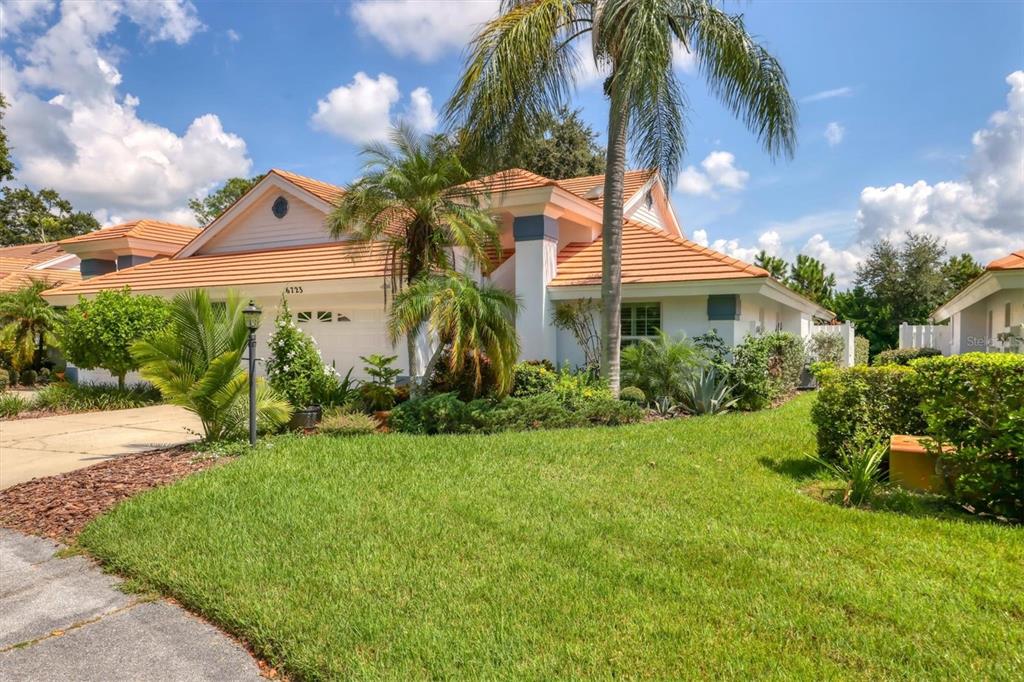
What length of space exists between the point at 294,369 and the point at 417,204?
380cm

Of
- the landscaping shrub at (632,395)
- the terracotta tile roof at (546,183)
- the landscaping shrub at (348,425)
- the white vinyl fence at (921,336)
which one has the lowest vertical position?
the landscaping shrub at (348,425)

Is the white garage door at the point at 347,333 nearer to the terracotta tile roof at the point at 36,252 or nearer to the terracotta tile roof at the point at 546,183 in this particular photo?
the terracotta tile roof at the point at 546,183

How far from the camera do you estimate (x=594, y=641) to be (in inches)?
138

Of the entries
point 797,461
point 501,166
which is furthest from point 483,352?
point 797,461

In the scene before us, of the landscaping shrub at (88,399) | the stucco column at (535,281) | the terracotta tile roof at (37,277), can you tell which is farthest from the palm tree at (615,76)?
the terracotta tile roof at (37,277)

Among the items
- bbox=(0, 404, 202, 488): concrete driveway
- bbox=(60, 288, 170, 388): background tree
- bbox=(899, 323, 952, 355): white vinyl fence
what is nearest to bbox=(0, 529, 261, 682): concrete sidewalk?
bbox=(0, 404, 202, 488): concrete driveway

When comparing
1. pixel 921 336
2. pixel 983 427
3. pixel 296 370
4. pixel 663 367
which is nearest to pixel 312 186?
pixel 296 370

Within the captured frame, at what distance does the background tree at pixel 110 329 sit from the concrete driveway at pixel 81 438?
142 centimetres

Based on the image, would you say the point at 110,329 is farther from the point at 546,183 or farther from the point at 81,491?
the point at 546,183

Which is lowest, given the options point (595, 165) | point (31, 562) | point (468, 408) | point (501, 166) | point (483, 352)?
point (31, 562)

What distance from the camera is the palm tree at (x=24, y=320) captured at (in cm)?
1898

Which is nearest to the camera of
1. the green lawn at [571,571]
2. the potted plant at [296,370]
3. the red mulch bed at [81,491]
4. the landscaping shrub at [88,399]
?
the green lawn at [571,571]

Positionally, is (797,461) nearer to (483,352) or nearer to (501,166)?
(483,352)

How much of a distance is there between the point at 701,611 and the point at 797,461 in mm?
4346
